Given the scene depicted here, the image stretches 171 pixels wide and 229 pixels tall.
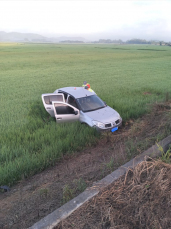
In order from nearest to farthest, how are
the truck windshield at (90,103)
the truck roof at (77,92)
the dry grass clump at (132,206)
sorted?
Answer: 1. the dry grass clump at (132,206)
2. the truck windshield at (90,103)
3. the truck roof at (77,92)

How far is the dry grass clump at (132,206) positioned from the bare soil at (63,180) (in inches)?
23.1

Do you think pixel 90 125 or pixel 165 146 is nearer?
pixel 165 146

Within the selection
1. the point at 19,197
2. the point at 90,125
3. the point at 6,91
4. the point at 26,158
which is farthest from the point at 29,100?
the point at 19,197

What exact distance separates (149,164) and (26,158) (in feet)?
9.44

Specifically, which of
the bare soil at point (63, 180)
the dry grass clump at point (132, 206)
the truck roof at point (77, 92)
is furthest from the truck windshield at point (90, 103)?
the dry grass clump at point (132, 206)

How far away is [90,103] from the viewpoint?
790 cm

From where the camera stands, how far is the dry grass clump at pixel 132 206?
2598mm

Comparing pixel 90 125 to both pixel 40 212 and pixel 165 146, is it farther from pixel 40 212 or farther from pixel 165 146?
pixel 40 212

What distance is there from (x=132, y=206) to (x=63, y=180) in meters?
1.73

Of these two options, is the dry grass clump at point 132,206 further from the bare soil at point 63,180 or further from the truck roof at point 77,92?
the truck roof at point 77,92

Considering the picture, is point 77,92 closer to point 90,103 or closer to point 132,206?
point 90,103

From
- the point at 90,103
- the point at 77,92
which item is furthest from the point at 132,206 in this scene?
the point at 77,92

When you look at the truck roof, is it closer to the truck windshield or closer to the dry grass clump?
the truck windshield

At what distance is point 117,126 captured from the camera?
7.19 m
